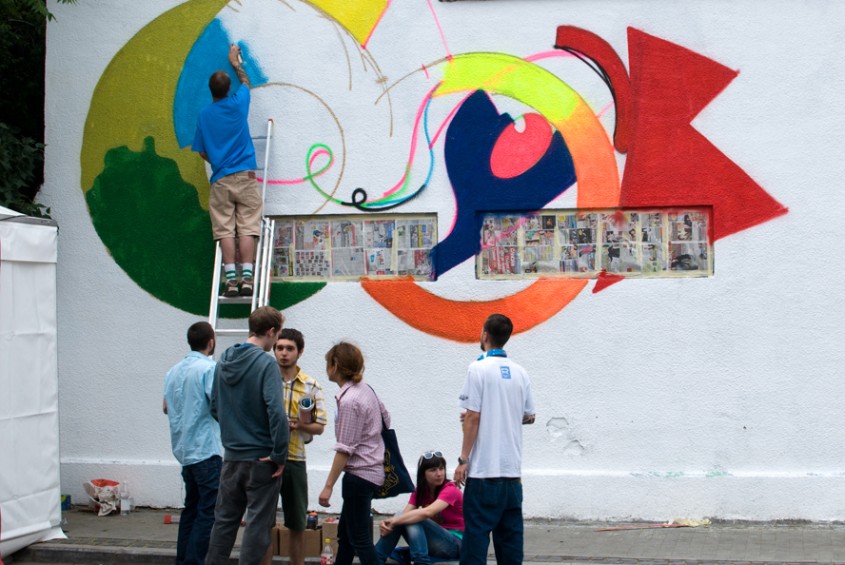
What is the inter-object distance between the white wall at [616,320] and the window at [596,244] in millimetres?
166

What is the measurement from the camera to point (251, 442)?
7203 millimetres

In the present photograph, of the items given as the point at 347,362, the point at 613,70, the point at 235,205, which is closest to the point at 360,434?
the point at 347,362

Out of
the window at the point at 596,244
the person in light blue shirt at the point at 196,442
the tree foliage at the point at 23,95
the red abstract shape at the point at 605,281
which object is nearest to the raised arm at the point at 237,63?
the tree foliage at the point at 23,95

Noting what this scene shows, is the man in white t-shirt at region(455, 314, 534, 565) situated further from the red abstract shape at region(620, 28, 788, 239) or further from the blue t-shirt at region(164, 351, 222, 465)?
the red abstract shape at region(620, 28, 788, 239)

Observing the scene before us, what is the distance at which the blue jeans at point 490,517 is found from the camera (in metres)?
7.05

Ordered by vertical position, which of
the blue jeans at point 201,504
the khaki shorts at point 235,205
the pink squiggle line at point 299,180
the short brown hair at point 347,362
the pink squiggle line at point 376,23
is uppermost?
the pink squiggle line at point 376,23

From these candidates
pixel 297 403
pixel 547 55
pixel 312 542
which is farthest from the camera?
pixel 547 55

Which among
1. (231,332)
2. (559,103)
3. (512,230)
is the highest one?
(559,103)

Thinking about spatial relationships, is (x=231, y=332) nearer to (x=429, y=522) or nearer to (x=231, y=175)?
(x=231, y=175)

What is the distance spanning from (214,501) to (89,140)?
429 centimetres

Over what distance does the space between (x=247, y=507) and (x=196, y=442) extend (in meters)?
0.74

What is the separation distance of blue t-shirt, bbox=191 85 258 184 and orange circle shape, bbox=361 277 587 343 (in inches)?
61.1

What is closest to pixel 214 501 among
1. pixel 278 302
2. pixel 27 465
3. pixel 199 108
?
pixel 27 465

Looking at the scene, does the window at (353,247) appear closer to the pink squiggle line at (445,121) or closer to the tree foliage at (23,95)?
the pink squiggle line at (445,121)
